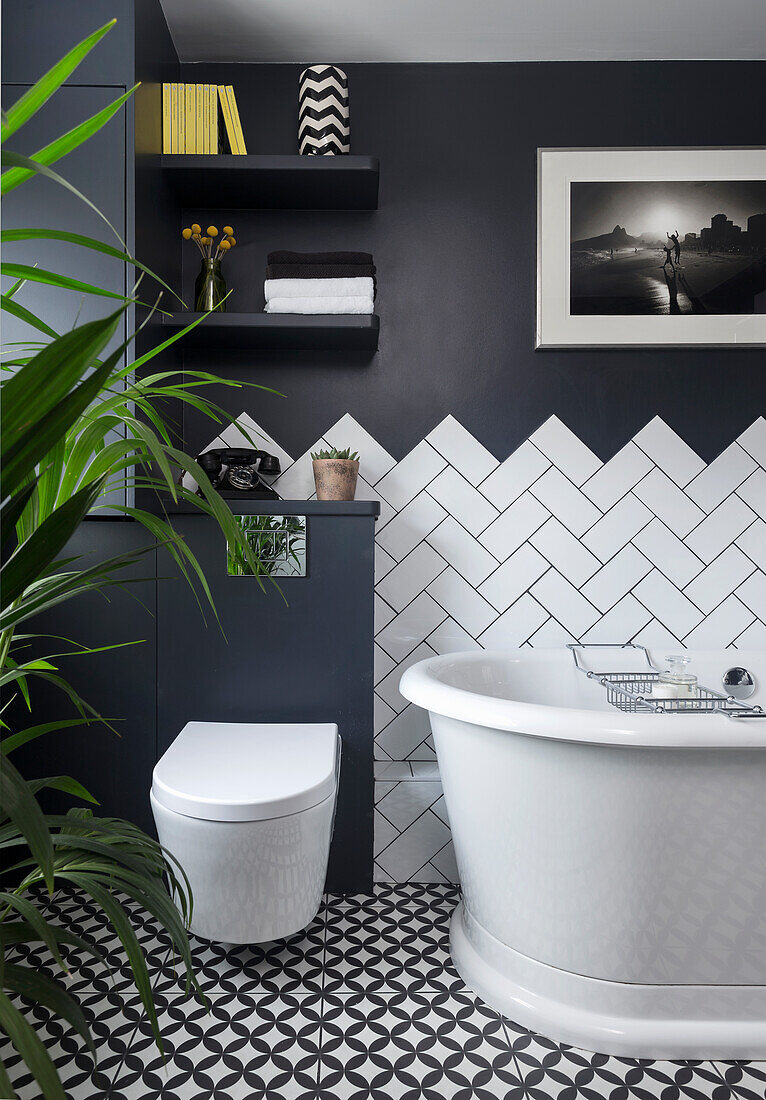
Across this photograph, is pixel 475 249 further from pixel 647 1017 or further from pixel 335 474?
pixel 647 1017

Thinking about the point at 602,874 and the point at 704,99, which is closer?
the point at 602,874

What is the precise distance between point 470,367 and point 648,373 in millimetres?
563

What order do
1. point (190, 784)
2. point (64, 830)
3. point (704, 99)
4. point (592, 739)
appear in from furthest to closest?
point (704, 99)
point (190, 784)
point (592, 739)
point (64, 830)

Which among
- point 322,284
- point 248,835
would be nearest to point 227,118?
point 322,284

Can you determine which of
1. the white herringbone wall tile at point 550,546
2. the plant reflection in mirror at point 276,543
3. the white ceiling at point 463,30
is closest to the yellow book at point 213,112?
the white ceiling at point 463,30

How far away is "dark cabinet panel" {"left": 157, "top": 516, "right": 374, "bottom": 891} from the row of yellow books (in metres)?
1.05

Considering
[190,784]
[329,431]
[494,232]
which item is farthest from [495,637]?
[494,232]

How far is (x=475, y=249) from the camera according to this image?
2361 millimetres

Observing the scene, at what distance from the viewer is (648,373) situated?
7.75 feet

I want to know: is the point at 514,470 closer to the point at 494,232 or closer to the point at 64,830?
the point at 494,232

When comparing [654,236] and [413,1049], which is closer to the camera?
[413,1049]

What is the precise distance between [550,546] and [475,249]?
38.1 inches

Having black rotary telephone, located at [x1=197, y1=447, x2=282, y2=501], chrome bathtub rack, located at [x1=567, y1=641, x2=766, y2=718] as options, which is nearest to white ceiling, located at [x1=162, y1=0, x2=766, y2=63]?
black rotary telephone, located at [x1=197, y1=447, x2=282, y2=501]

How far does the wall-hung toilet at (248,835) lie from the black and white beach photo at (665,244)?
169cm
